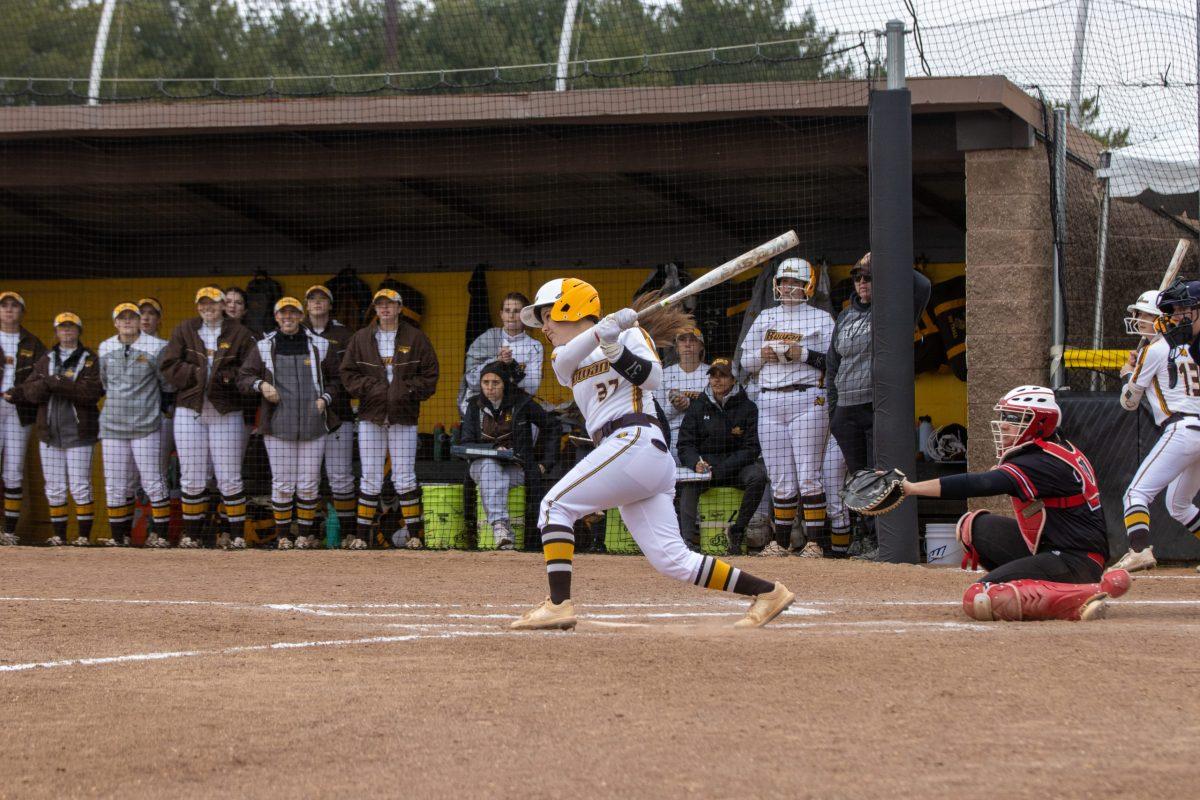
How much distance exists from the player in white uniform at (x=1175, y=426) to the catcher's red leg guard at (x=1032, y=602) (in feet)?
7.63

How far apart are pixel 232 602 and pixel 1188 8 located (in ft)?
23.9

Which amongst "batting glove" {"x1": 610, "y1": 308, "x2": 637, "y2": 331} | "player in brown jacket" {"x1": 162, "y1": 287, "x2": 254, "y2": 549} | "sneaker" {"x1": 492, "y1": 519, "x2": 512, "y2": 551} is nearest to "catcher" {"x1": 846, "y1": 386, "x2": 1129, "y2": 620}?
"batting glove" {"x1": 610, "y1": 308, "x2": 637, "y2": 331}

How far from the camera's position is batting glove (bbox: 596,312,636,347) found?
5.46 metres

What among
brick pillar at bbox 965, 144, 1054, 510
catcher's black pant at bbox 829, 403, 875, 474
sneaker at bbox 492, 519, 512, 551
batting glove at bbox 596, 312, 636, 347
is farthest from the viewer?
sneaker at bbox 492, 519, 512, 551

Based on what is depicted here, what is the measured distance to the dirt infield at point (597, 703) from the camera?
3242 millimetres

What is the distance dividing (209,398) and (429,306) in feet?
10.2

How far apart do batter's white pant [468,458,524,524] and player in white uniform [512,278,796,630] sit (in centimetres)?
452

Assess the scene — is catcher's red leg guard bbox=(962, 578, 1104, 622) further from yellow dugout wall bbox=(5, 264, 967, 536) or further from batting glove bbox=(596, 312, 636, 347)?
yellow dugout wall bbox=(5, 264, 967, 536)

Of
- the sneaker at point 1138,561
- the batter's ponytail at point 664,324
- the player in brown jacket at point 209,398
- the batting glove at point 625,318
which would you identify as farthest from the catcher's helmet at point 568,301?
the player in brown jacket at point 209,398

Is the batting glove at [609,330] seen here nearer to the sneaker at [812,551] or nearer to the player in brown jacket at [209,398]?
the sneaker at [812,551]

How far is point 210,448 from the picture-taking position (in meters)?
10.8

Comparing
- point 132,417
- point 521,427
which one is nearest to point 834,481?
point 521,427

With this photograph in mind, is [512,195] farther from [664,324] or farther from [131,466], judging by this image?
[664,324]

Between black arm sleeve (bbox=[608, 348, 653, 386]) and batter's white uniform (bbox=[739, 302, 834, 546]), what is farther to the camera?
batter's white uniform (bbox=[739, 302, 834, 546])
